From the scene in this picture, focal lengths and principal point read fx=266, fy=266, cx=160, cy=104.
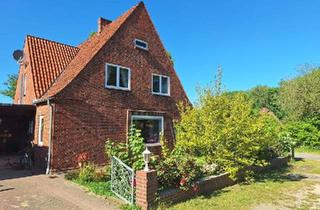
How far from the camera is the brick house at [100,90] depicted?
12.7 m

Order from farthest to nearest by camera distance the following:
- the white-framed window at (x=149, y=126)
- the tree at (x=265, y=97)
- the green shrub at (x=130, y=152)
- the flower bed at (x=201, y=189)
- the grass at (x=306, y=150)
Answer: the tree at (x=265, y=97) < the grass at (x=306, y=150) < the white-framed window at (x=149, y=126) < the green shrub at (x=130, y=152) < the flower bed at (x=201, y=189)

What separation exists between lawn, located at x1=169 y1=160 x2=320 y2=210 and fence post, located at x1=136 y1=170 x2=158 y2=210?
81 cm

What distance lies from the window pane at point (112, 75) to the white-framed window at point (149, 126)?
7.69 ft

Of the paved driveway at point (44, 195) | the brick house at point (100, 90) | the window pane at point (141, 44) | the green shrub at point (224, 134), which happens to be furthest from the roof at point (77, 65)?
the green shrub at point (224, 134)

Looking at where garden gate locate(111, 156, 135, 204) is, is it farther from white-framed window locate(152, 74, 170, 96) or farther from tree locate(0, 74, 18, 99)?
tree locate(0, 74, 18, 99)

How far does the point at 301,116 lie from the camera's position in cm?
3084

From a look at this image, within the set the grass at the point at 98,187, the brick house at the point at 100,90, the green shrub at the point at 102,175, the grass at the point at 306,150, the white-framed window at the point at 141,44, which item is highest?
the white-framed window at the point at 141,44

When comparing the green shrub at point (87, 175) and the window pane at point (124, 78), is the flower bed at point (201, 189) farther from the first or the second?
the window pane at point (124, 78)

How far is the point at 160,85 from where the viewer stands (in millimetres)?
18625

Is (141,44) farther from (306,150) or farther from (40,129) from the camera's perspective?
(306,150)

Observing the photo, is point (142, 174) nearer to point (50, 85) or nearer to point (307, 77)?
point (50, 85)

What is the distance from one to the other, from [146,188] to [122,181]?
3.86 feet

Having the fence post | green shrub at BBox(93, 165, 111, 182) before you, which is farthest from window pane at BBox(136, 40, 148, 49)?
the fence post

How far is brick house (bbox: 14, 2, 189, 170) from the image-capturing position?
1273cm
